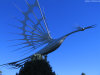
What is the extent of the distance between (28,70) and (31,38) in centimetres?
1896

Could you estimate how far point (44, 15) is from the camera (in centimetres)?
3294

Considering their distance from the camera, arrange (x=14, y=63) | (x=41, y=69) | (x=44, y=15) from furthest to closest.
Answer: (x=44, y=15) → (x=14, y=63) → (x=41, y=69)

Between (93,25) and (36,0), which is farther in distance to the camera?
(36,0)

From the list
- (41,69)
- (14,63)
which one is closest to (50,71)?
(41,69)

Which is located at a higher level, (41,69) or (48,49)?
(48,49)

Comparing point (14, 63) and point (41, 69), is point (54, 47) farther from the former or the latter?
point (41, 69)

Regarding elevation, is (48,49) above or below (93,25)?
below

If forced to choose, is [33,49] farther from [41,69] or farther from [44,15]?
[41,69]

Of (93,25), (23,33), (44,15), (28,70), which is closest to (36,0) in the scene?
(44,15)

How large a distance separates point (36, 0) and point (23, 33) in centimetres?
833

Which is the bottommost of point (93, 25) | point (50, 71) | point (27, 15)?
point (50, 71)

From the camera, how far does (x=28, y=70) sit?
15625 mm

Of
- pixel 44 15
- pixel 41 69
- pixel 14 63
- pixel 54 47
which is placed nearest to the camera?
pixel 41 69

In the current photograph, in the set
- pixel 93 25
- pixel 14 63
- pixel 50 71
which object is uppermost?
pixel 93 25
